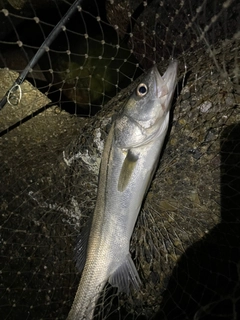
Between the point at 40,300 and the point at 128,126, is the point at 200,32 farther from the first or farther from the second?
the point at 40,300

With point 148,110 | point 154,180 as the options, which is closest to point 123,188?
point 154,180

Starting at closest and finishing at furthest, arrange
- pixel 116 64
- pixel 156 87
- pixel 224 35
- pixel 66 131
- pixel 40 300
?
pixel 156 87
pixel 224 35
pixel 40 300
pixel 66 131
pixel 116 64

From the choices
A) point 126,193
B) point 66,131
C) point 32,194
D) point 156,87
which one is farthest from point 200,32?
point 32,194

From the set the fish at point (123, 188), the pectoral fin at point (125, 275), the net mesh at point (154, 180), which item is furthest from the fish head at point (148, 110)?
the pectoral fin at point (125, 275)

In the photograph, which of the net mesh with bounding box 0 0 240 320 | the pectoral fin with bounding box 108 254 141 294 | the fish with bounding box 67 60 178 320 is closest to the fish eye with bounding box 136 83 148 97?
the fish with bounding box 67 60 178 320

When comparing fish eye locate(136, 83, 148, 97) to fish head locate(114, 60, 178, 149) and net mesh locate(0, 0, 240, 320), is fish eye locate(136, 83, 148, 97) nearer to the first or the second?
fish head locate(114, 60, 178, 149)

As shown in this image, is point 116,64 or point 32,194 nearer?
point 32,194
